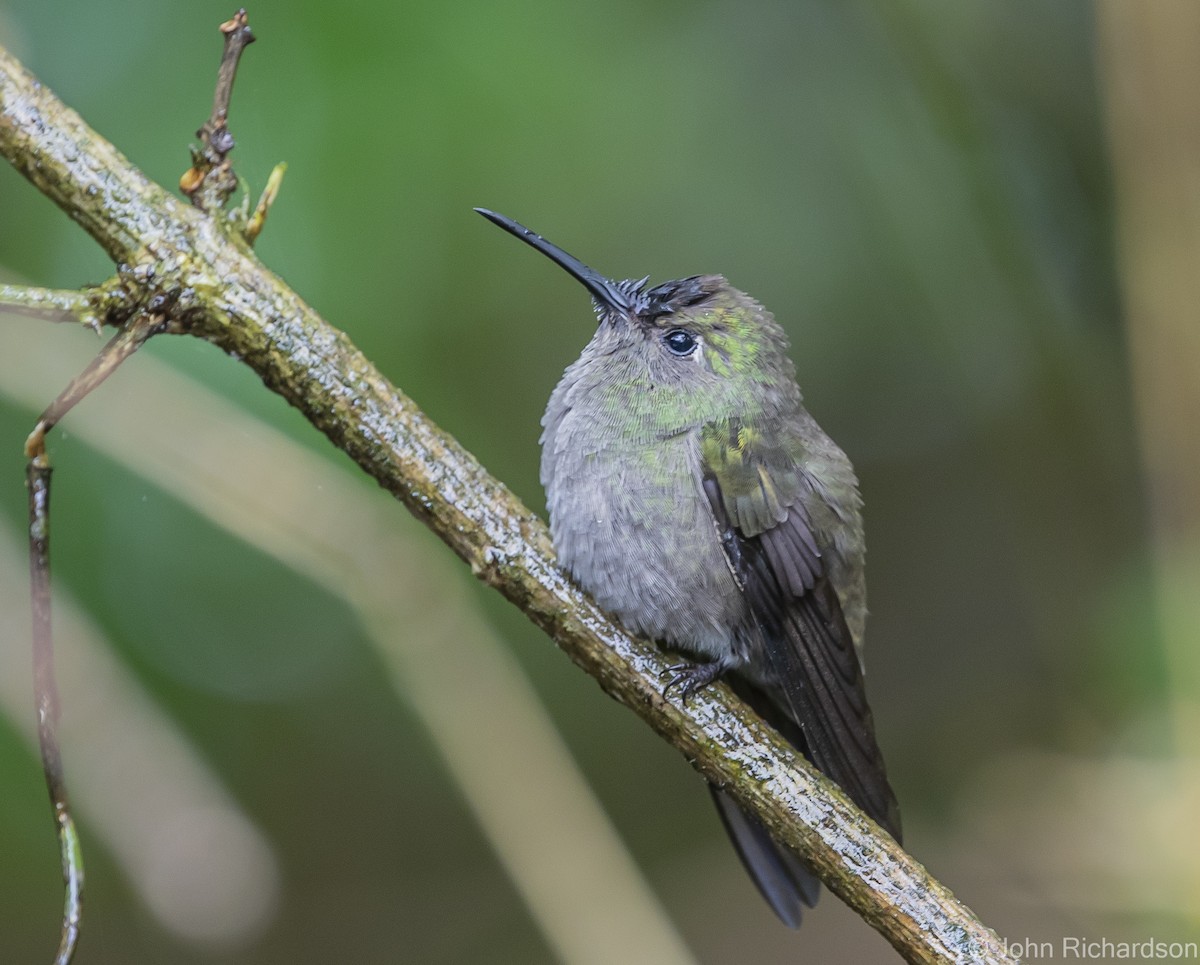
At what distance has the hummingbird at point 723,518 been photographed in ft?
9.89

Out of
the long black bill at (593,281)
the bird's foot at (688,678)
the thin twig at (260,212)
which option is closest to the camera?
the thin twig at (260,212)

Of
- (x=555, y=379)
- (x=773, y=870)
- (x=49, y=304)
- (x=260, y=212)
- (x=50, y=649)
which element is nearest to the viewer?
(x=50, y=649)

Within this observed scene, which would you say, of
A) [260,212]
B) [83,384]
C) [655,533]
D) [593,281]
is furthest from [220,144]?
[655,533]

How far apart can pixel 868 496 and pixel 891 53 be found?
228 centimetres

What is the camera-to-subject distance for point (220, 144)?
7.88ft

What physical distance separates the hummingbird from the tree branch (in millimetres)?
138

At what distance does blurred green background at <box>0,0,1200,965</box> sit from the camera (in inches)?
171

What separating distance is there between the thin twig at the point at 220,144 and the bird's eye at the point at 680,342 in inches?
57.6

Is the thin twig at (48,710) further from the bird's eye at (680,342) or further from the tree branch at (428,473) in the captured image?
the bird's eye at (680,342)

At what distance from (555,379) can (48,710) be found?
3764 millimetres

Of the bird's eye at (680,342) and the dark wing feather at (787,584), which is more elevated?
the bird's eye at (680,342)

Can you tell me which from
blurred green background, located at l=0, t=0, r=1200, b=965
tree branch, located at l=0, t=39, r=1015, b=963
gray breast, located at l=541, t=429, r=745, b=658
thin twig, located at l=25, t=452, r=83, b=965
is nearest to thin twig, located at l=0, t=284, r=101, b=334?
tree branch, located at l=0, t=39, r=1015, b=963

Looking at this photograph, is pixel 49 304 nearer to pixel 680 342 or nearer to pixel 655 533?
pixel 655 533

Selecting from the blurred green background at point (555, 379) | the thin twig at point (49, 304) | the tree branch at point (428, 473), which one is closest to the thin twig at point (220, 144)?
the tree branch at point (428, 473)
